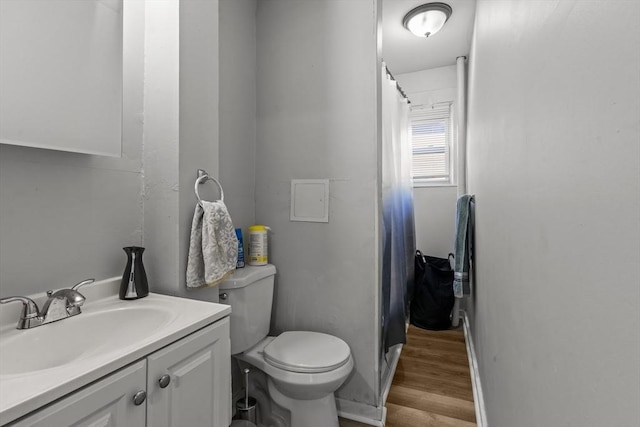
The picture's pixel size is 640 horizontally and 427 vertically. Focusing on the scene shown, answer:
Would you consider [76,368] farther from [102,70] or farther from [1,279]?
[102,70]

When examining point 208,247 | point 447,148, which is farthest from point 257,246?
point 447,148

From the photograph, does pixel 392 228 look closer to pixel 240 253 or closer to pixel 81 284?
pixel 240 253

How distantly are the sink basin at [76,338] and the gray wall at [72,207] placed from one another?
0.16 m

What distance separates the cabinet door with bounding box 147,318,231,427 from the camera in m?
0.78

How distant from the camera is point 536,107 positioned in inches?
27.5

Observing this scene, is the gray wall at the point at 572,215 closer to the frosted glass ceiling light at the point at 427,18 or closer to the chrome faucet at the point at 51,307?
the chrome faucet at the point at 51,307

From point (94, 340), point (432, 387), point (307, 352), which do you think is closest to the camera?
point (94, 340)

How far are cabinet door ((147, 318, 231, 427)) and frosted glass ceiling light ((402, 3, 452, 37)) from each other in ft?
7.78

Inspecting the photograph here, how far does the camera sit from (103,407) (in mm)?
650

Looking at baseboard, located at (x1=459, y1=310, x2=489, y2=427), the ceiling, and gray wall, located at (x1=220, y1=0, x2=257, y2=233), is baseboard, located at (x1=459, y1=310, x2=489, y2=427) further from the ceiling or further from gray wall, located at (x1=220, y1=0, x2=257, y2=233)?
the ceiling

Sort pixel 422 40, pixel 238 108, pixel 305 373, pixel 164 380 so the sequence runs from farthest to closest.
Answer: pixel 422 40
pixel 238 108
pixel 305 373
pixel 164 380

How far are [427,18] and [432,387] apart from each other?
8.40 feet

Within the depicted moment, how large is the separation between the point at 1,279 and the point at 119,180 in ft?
1.50

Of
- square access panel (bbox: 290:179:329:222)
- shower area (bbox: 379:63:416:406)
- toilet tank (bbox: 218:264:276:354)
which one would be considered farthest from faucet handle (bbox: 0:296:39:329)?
shower area (bbox: 379:63:416:406)
